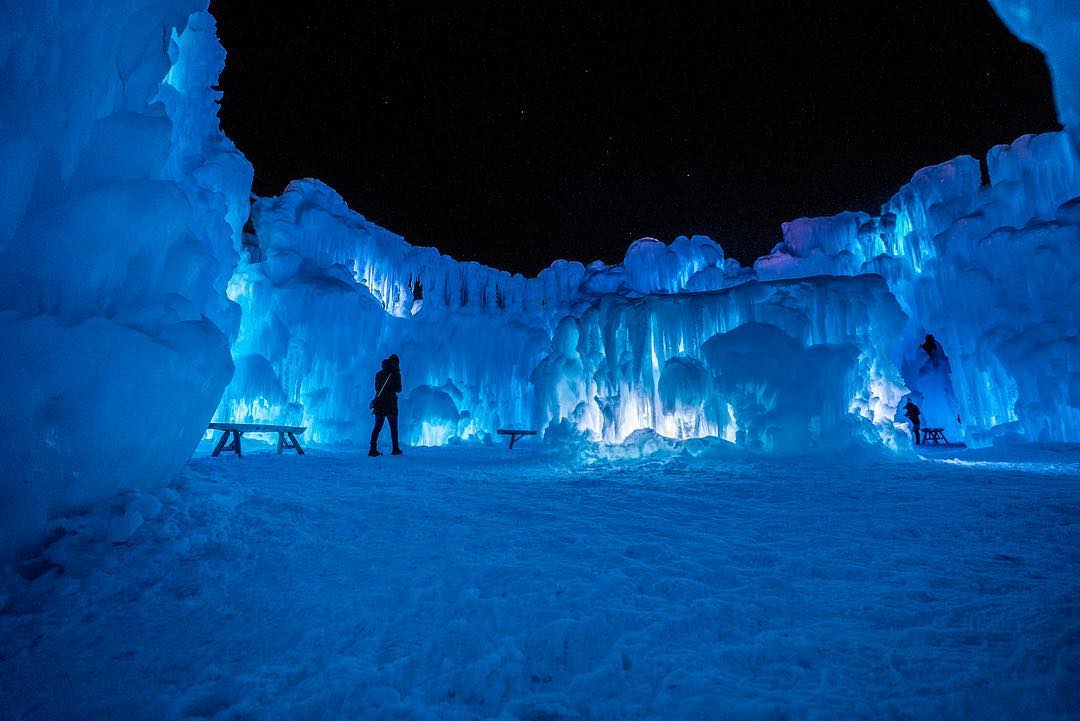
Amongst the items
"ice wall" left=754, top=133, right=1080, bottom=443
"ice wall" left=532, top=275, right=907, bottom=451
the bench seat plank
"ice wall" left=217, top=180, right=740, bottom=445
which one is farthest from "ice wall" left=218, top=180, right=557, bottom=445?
"ice wall" left=754, top=133, right=1080, bottom=443

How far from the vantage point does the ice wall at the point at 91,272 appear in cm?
273

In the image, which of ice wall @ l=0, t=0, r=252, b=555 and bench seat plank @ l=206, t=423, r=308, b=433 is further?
bench seat plank @ l=206, t=423, r=308, b=433

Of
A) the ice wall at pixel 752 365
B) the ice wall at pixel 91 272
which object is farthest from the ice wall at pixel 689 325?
the ice wall at pixel 91 272

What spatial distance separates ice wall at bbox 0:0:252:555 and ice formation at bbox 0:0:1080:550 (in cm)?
2

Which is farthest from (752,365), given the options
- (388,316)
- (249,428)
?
(388,316)

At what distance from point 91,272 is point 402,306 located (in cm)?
1768

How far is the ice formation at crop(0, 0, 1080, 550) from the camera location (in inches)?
118

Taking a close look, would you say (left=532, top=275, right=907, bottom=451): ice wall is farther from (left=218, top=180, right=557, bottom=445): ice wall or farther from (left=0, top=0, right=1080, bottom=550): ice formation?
(left=218, top=180, right=557, bottom=445): ice wall

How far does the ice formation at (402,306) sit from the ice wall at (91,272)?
16mm

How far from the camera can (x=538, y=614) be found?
2268 millimetres

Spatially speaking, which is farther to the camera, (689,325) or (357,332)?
(357,332)

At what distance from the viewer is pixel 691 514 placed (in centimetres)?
430

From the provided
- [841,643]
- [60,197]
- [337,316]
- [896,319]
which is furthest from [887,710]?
[337,316]

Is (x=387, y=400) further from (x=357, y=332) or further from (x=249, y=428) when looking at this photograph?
(x=357, y=332)
